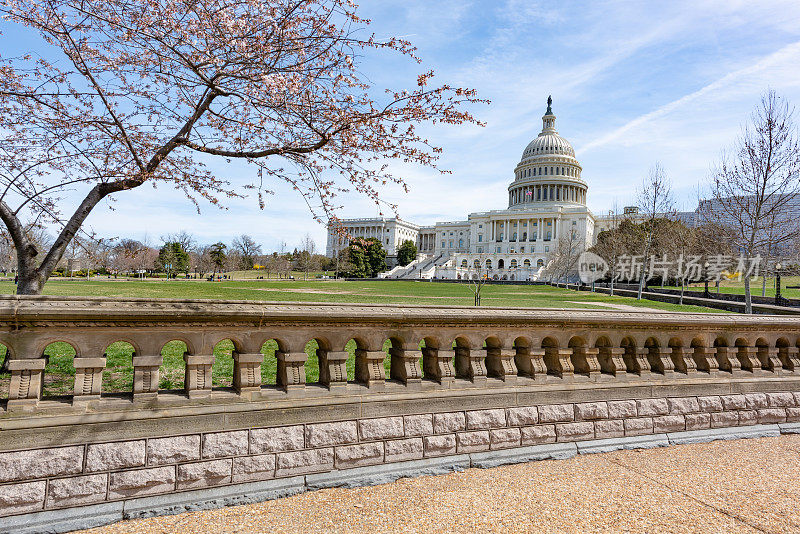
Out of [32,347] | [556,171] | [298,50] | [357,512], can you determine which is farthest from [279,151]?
[556,171]

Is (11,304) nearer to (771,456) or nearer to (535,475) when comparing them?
(535,475)

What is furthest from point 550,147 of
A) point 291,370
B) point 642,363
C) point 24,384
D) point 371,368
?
point 24,384

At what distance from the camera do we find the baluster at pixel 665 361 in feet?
18.9

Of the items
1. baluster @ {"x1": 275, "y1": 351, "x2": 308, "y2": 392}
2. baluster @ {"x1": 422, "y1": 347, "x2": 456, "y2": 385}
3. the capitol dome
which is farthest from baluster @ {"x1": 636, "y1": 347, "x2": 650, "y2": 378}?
the capitol dome

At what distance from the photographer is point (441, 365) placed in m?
4.71

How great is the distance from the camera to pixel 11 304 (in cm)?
325

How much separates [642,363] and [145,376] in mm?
5362

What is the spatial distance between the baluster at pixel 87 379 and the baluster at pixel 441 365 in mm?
2859

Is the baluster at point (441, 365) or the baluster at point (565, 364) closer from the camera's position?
the baluster at point (441, 365)

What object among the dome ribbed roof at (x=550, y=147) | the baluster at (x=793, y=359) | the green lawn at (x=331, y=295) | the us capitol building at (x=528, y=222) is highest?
the dome ribbed roof at (x=550, y=147)

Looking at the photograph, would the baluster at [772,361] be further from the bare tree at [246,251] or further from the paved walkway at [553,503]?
the bare tree at [246,251]

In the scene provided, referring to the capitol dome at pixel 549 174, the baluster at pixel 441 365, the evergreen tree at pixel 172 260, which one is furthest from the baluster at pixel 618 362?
the capitol dome at pixel 549 174

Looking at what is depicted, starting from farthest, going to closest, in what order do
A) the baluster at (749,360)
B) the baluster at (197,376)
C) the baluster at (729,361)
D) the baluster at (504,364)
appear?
1. the baluster at (749,360)
2. the baluster at (729,361)
3. the baluster at (504,364)
4. the baluster at (197,376)

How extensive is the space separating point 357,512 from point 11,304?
9.75 ft
